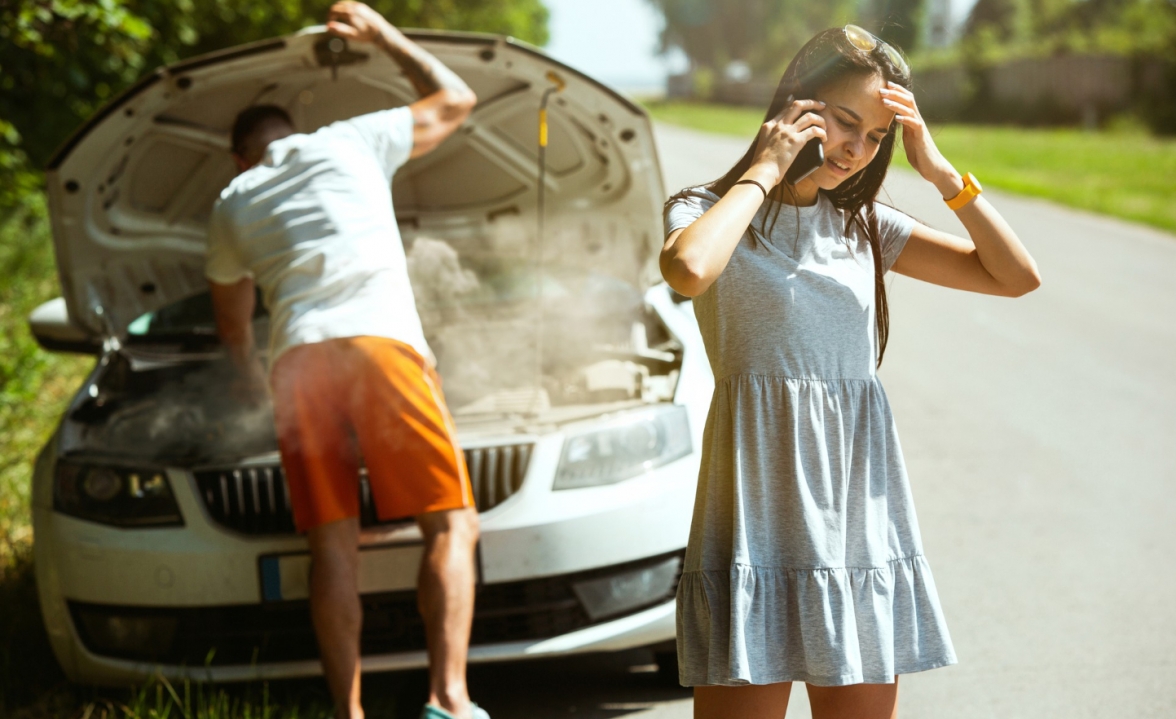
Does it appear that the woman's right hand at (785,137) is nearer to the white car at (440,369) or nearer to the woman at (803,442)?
the woman at (803,442)

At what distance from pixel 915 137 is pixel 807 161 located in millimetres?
217

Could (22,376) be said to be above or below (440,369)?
below

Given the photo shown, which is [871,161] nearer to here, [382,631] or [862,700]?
[862,700]

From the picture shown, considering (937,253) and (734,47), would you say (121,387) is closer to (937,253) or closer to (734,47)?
(937,253)

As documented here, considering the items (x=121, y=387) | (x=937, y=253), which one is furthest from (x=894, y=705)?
(x=121, y=387)

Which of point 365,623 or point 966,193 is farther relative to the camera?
point 365,623

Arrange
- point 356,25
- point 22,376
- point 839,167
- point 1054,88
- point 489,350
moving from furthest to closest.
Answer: point 1054,88, point 22,376, point 489,350, point 356,25, point 839,167

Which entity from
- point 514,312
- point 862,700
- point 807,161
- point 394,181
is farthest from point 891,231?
point 394,181

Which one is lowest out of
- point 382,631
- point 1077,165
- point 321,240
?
point 1077,165

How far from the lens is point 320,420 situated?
2918 mm

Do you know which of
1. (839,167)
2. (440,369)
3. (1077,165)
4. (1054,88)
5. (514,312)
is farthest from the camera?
(1054,88)

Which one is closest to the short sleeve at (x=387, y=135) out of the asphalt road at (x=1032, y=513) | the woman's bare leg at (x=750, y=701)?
the asphalt road at (x=1032, y=513)

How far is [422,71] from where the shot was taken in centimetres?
345

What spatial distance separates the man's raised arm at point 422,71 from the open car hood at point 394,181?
138 mm
